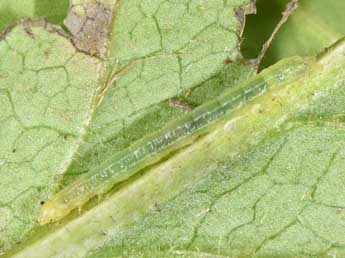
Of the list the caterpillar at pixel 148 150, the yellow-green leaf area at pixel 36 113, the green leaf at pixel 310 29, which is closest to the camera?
the caterpillar at pixel 148 150

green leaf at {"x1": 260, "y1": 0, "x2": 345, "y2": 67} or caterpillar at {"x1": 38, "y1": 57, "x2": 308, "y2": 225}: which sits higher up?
green leaf at {"x1": 260, "y1": 0, "x2": 345, "y2": 67}

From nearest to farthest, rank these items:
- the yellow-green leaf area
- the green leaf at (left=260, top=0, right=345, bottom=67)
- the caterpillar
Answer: the caterpillar
the yellow-green leaf area
the green leaf at (left=260, top=0, right=345, bottom=67)

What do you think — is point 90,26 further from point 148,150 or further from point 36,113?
point 148,150

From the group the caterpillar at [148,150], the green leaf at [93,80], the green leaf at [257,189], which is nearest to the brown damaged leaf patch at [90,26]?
the green leaf at [93,80]

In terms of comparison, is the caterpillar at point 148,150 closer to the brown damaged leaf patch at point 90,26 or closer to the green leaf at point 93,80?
the green leaf at point 93,80

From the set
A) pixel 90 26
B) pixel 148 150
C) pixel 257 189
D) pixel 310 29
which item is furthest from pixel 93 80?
pixel 310 29

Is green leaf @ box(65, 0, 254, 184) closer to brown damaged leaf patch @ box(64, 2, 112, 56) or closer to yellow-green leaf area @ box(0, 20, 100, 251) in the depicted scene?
brown damaged leaf patch @ box(64, 2, 112, 56)

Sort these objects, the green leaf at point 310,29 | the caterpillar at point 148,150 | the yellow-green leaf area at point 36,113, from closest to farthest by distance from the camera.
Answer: the caterpillar at point 148,150 → the yellow-green leaf area at point 36,113 → the green leaf at point 310,29

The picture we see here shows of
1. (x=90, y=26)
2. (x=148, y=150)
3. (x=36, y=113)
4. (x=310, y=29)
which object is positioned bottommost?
(x=148, y=150)

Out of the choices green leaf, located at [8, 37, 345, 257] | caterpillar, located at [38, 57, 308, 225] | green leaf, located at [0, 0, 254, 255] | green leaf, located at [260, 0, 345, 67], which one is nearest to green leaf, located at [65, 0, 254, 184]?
green leaf, located at [0, 0, 254, 255]
